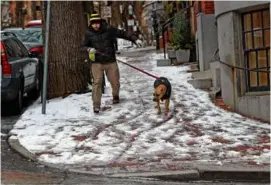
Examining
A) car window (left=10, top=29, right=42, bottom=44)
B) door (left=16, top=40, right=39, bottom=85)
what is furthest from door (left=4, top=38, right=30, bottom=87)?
car window (left=10, top=29, right=42, bottom=44)

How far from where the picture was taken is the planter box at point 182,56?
1679 centimetres

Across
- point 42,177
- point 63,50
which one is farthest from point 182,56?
point 42,177

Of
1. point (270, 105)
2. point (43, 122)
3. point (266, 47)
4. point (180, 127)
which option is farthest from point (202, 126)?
point (43, 122)

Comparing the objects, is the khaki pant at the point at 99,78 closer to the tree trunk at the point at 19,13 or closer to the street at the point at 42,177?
the street at the point at 42,177

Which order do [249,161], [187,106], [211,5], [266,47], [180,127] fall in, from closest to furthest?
[249,161] → [180,127] → [266,47] → [187,106] → [211,5]

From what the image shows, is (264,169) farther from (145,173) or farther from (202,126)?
(202,126)

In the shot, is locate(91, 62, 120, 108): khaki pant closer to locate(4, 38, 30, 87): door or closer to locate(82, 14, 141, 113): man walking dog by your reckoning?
locate(82, 14, 141, 113): man walking dog

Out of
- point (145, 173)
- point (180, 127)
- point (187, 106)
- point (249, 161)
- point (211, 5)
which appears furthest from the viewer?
point (211, 5)

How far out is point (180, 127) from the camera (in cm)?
889

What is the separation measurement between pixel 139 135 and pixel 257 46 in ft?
9.49

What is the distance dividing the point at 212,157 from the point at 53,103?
429 cm

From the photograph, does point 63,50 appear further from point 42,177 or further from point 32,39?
point 42,177

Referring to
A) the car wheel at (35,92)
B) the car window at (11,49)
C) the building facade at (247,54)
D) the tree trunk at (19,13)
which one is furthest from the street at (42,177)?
the tree trunk at (19,13)

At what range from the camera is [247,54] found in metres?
9.98
